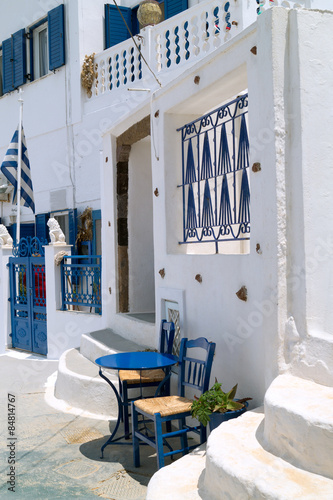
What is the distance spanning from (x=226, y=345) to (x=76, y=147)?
26.7 feet

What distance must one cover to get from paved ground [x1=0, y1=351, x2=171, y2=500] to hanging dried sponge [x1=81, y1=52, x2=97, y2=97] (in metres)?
6.97

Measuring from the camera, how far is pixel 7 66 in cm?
1432

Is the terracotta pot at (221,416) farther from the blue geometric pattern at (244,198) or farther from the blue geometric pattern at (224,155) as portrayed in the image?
the blue geometric pattern at (224,155)

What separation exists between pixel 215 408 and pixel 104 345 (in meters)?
3.14

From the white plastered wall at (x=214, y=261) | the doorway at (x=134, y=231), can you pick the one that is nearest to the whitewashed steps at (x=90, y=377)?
the doorway at (x=134, y=231)

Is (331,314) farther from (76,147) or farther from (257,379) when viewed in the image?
(76,147)

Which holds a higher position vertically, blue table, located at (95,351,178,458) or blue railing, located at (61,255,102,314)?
blue railing, located at (61,255,102,314)

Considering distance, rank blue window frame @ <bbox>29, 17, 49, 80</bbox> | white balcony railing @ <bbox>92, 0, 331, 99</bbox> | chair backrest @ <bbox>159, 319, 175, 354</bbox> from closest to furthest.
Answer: chair backrest @ <bbox>159, 319, 175, 354</bbox>
white balcony railing @ <bbox>92, 0, 331, 99</bbox>
blue window frame @ <bbox>29, 17, 49, 80</bbox>

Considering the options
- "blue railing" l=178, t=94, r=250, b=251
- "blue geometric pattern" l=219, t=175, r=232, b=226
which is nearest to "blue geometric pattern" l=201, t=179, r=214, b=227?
"blue railing" l=178, t=94, r=250, b=251

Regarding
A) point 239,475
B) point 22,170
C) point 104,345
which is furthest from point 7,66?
point 239,475

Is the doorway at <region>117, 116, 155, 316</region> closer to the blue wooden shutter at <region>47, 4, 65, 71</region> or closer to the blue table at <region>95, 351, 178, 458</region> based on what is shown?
the blue table at <region>95, 351, 178, 458</region>

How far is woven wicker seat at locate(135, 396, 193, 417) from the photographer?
4.69 m

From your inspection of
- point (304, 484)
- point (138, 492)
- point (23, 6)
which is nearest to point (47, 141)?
point (23, 6)

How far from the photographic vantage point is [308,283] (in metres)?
4.18
